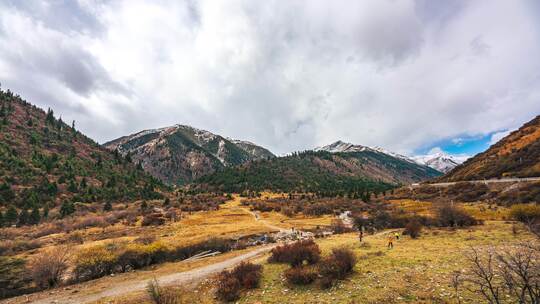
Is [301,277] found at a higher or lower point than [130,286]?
higher

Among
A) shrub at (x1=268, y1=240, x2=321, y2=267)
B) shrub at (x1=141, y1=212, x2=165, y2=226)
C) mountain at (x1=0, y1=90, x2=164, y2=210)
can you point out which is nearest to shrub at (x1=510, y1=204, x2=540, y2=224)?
shrub at (x1=268, y1=240, x2=321, y2=267)

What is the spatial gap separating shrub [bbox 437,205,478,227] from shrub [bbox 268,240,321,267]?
2122 cm

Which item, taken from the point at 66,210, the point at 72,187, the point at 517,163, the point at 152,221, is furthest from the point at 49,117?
the point at 517,163

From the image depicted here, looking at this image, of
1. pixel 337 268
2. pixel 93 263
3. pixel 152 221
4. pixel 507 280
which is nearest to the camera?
pixel 507 280

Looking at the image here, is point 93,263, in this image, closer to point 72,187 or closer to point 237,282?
point 237,282

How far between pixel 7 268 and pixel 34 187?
73.1 meters

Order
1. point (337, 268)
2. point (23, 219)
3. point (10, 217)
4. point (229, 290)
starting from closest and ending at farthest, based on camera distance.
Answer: point (229, 290), point (337, 268), point (10, 217), point (23, 219)

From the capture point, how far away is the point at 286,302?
1225 cm

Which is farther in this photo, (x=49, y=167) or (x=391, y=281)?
(x=49, y=167)

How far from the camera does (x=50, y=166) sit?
93.2 meters

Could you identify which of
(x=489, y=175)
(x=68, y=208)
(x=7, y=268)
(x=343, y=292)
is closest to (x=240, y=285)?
(x=343, y=292)

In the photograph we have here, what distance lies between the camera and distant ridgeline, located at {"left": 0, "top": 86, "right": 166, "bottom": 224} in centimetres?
7159

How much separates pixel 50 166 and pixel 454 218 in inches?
4652

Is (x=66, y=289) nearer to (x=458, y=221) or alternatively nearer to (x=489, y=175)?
(x=458, y=221)
